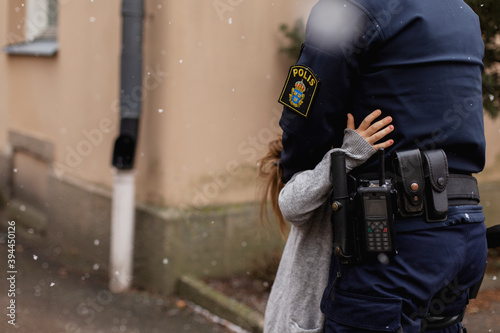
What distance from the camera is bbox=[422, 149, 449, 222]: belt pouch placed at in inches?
64.3

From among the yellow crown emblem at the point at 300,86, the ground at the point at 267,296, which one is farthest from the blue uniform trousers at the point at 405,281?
the ground at the point at 267,296

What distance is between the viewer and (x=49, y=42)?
6.04m

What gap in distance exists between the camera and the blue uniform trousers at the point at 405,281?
1.60 metres

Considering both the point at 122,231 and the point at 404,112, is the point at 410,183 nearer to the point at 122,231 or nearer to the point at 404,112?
the point at 404,112

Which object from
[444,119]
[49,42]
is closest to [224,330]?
[444,119]

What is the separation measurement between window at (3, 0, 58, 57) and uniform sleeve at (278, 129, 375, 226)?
15.2ft

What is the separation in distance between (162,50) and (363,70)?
303cm

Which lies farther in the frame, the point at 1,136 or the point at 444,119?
the point at 1,136

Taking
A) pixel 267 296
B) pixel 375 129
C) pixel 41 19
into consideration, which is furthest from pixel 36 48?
pixel 375 129

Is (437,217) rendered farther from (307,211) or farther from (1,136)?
(1,136)

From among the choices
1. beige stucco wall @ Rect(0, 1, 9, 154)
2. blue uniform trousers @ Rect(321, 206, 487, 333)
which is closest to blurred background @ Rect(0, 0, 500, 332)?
beige stucco wall @ Rect(0, 1, 9, 154)

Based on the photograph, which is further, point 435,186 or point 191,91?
point 191,91

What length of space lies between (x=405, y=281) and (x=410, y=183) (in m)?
0.27

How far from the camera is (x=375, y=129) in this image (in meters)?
1.67
